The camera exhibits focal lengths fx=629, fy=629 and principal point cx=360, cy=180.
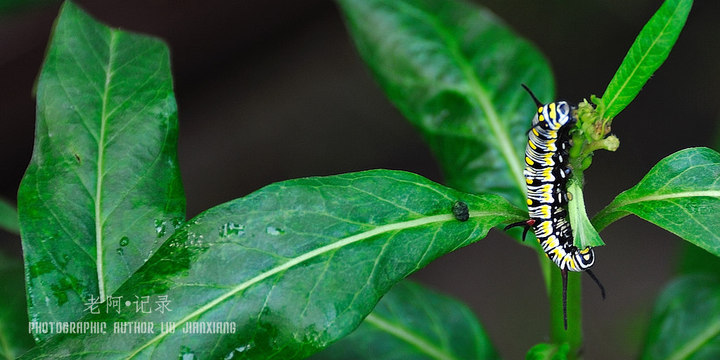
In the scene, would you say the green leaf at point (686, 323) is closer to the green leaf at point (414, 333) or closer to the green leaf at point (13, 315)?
the green leaf at point (414, 333)

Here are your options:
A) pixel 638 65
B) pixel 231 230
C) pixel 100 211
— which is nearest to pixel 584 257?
pixel 638 65

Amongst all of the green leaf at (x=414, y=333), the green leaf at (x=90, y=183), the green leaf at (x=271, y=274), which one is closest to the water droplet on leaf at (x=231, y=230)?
the green leaf at (x=271, y=274)

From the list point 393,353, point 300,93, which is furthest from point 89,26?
point 300,93

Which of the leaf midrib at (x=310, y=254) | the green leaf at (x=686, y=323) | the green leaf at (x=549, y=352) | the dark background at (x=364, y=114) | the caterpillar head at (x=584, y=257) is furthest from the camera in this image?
the dark background at (x=364, y=114)

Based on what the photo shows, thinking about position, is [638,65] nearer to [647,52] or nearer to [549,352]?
[647,52]

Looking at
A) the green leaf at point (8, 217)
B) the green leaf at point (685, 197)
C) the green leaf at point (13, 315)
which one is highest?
the green leaf at point (685, 197)

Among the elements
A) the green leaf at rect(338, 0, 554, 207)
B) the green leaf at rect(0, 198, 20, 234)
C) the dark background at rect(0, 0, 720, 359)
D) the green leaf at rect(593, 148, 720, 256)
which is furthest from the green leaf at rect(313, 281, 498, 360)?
the dark background at rect(0, 0, 720, 359)

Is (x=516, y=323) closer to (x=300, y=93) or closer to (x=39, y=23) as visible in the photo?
(x=300, y=93)
